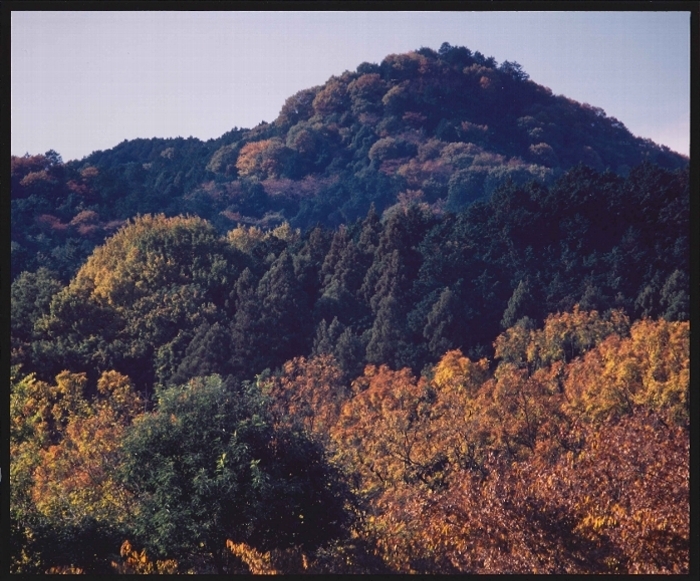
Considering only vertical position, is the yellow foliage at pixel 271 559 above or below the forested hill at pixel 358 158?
below

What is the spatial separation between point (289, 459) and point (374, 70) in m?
34.6

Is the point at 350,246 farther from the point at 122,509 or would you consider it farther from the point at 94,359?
the point at 122,509

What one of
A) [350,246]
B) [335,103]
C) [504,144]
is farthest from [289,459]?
[335,103]

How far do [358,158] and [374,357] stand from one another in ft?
67.7

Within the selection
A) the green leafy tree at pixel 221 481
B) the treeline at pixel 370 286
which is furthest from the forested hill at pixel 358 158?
the green leafy tree at pixel 221 481

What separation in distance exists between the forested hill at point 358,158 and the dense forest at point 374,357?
0.15m

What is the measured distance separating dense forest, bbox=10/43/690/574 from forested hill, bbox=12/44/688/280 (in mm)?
155

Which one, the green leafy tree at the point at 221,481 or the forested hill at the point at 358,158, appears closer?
the green leafy tree at the point at 221,481

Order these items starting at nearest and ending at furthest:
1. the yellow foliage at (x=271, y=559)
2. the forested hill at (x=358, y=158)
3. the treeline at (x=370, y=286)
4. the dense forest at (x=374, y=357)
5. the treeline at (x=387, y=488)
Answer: the treeline at (x=387, y=488), the dense forest at (x=374, y=357), the yellow foliage at (x=271, y=559), the treeline at (x=370, y=286), the forested hill at (x=358, y=158)

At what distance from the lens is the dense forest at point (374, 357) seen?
11.5 m

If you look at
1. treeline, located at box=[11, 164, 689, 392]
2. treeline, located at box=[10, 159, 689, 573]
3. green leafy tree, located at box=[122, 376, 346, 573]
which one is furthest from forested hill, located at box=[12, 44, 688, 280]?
green leafy tree, located at box=[122, 376, 346, 573]

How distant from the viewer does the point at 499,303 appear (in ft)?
72.5

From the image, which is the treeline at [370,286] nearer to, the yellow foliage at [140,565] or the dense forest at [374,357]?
the dense forest at [374,357]

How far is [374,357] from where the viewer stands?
68.3ft
